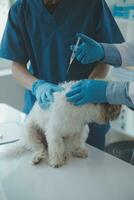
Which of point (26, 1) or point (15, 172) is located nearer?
point (15, 172)

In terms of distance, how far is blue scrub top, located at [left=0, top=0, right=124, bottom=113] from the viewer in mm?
1445

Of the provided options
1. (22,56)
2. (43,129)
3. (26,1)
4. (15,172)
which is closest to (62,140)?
(43,129)

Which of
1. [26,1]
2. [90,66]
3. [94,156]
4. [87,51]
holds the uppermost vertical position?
[26,1]

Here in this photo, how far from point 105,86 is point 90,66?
37 centimetres

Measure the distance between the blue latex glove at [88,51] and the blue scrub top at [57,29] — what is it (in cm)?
10

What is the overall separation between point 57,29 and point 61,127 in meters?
0.49

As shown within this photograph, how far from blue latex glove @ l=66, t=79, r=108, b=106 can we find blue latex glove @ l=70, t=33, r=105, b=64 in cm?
20

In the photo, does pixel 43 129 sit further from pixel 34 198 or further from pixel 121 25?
pixel 121 25

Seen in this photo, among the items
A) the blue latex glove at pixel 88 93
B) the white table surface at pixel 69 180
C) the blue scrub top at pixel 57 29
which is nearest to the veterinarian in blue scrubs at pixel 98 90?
the blue latex glove at pixel 88 93

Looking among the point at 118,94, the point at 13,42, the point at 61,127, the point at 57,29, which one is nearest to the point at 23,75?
the point at 13,42

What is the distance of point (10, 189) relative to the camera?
1088 mm

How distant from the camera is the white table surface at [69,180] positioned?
1057 millimetres

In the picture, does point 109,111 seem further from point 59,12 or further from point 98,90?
point 59,12

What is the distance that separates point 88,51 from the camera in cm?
131
